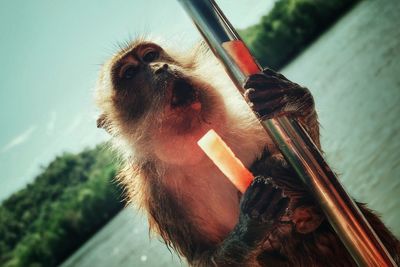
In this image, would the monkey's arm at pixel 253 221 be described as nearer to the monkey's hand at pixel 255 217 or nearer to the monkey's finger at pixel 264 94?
the monkey's hand at pixel 255 217

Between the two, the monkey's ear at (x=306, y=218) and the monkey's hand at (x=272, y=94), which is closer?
the monkey's hand at (x=272, y=94)

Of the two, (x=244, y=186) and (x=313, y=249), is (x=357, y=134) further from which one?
(x=244, y=186)

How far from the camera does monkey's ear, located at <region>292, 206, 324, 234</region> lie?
2.20m

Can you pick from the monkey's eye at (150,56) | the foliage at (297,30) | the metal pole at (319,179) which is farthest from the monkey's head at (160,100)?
the foliage at (297,30)

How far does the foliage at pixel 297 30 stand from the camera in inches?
2275

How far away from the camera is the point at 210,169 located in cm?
293

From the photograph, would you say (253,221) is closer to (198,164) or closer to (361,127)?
(198,164)

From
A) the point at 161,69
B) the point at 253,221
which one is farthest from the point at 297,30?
the point at 253,221

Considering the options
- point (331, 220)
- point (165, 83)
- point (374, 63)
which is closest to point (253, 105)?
point (331, 220)

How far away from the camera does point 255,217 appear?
71.6 inches

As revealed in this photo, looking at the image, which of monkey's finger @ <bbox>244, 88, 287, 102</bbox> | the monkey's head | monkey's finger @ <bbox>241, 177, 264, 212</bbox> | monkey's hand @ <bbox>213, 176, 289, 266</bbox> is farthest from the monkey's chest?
monkey's finger @ <bbox>244, 88, 287, 102</bbox>

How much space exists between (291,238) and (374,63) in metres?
19.7

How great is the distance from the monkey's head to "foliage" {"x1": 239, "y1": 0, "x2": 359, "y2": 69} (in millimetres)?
54965

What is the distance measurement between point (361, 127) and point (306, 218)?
12562mm
